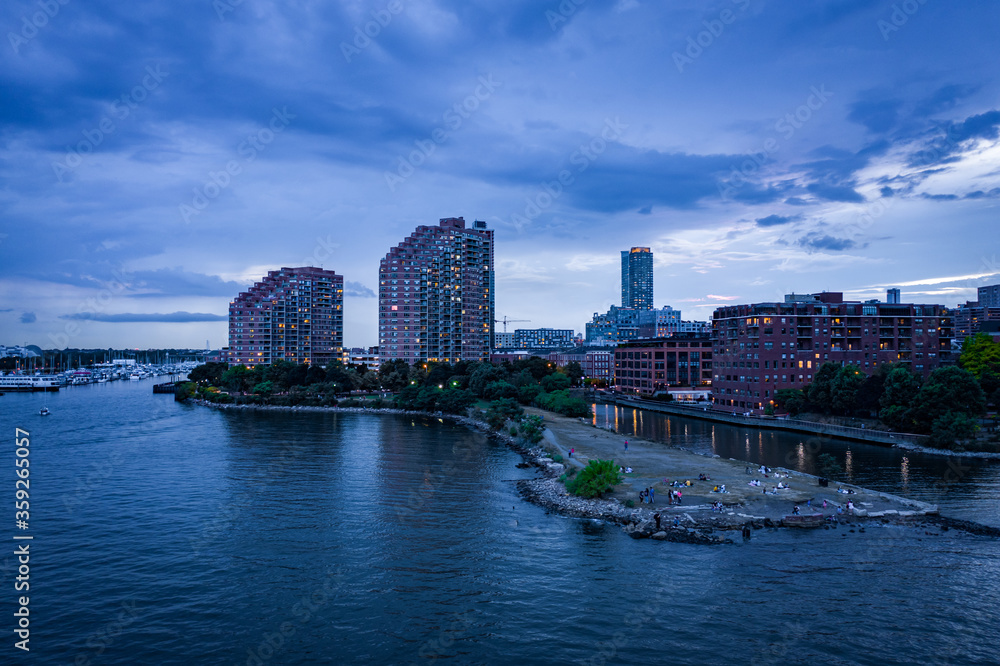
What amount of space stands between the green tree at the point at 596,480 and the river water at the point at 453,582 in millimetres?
4763

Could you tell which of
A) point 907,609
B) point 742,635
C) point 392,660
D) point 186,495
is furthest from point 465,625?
point 186,495

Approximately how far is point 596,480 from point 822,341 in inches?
3219

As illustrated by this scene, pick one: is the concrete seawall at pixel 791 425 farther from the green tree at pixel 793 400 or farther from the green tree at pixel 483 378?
the green tree at pixel 483 378

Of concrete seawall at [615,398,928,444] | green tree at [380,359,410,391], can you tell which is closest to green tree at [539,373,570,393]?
concrete seawall at [615,398,928,444]

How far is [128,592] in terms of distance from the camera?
3466 cm

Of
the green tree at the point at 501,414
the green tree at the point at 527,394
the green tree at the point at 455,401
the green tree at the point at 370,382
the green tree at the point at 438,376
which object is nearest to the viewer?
the green tree at the point at 501,414

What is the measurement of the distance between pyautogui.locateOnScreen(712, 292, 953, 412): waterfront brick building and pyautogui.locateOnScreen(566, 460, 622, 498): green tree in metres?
68.5

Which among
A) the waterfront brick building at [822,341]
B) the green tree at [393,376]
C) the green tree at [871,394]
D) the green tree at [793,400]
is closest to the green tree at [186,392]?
the green tree at [393,376]

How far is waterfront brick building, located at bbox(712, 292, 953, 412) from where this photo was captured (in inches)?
4373

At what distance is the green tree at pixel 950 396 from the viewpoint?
74.8m

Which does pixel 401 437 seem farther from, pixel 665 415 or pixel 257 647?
pixel 257 647

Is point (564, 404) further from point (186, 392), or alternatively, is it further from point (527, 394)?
point (186, 392)

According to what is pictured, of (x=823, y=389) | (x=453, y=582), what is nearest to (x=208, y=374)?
(x=823, y=389)

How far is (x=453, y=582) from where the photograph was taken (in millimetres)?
36062
